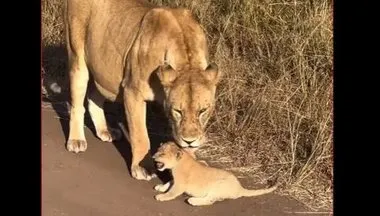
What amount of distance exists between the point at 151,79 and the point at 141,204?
1005mm

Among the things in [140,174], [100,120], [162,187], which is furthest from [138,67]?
[100,120]

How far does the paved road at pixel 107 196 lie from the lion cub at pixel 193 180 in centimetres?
7

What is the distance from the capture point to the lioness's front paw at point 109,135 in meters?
6.93

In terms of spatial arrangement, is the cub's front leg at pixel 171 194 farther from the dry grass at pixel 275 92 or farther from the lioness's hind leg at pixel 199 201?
the dry grass at pixel 275 92

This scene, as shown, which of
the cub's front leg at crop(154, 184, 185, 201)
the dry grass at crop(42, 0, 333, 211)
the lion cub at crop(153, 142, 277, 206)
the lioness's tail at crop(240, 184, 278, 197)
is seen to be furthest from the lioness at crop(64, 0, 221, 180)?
the dry grass at crop(42, 0, 333, 211)

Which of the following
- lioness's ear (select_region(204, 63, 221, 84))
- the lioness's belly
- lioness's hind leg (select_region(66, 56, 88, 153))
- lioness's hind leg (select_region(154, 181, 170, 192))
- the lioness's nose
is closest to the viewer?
the lioness's nose

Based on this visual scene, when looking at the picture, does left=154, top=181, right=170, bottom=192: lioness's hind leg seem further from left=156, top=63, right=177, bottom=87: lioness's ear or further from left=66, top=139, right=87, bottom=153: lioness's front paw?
left=66, top=139, right=87, bottom=153: lioness's front paw

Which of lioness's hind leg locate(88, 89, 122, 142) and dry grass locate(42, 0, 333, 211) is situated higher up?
dry grass locate(42, 0, 333, 211)

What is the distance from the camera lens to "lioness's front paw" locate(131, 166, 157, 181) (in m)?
5.94

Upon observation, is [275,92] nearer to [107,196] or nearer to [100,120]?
[100,120]

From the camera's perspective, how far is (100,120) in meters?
7.13

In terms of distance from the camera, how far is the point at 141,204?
5469 millimetres

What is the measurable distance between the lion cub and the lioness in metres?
0.14
